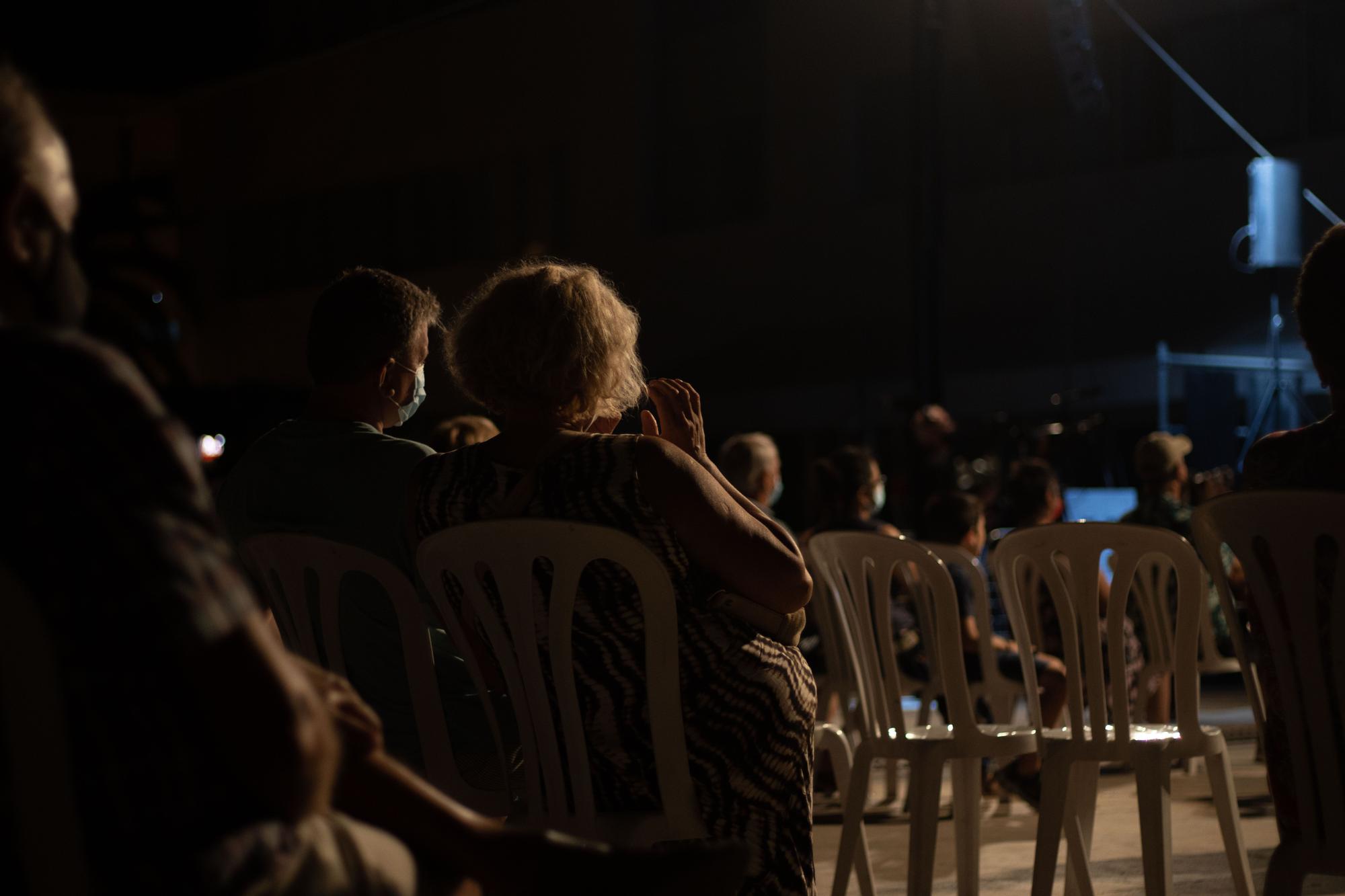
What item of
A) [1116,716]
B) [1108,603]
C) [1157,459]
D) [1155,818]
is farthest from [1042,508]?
[1155,818]

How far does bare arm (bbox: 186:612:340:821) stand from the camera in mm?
1132

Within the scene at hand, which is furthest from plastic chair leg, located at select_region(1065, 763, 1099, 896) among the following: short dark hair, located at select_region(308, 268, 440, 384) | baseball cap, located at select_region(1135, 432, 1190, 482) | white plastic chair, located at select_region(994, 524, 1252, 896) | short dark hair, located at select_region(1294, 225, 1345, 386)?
baseball cap, located at select_region(1135, 432, 1190, 482)

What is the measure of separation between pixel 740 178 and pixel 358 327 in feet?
44.4

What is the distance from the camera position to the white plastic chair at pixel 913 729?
3221 millimetres

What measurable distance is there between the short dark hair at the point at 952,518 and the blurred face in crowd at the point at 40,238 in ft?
14.0

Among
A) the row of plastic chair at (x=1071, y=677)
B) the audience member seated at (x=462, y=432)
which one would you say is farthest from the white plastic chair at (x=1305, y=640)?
the audience member seated at (x=462, y=432)

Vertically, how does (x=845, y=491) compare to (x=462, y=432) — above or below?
below

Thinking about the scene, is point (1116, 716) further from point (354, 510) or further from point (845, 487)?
point (845, 487)

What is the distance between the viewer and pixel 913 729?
3.63 meters

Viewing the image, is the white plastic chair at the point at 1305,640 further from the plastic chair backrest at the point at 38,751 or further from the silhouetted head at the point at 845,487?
the silhouetted head at the point at 845,487

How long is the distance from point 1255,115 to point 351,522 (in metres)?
11.4

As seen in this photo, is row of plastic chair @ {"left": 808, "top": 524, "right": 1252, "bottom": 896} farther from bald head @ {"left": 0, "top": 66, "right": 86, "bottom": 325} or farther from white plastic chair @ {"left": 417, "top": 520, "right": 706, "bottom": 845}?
bald head @ {"left": 0, "top": 66, "right": 86, "bottom": 325}

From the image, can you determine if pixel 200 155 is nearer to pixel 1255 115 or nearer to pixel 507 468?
pixel 1255 115

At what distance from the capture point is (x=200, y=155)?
22.0 metres
